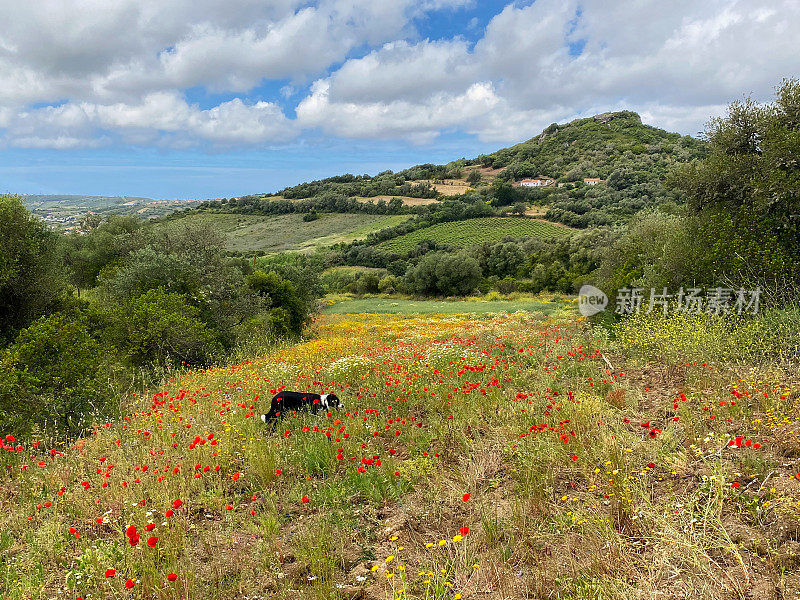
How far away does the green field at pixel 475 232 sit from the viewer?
85938 millimetres

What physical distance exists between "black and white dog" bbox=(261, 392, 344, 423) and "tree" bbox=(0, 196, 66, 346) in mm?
12101

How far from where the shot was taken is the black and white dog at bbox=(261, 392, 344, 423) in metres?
6.79

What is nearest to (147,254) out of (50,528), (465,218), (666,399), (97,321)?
(97,321)

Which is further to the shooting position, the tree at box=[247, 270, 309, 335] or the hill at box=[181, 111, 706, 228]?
the hill at box=[181, 111, 706, 228]

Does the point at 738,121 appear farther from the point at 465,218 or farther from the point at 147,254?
the point at 465,218

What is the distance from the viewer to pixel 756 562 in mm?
3018

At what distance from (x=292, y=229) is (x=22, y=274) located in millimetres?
90191

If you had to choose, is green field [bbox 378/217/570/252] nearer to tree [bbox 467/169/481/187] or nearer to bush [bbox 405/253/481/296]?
bush [bbox 405/253/481/296]

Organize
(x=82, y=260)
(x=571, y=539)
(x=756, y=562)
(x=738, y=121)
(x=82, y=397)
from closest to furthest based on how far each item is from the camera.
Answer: (x=756, y=562) → (x=571, y=539) → (x=82, y=397) → (x=738, y=121) → (x=82, y=260)

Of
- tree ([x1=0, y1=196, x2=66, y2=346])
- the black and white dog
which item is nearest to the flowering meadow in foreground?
the black and white dog

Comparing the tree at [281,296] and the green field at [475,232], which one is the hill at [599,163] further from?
the tree at [281,296]

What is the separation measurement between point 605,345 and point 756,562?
8961mm

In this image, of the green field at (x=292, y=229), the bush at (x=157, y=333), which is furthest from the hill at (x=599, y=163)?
the bush at (x=157, y=333)

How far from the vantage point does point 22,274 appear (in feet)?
46.9
